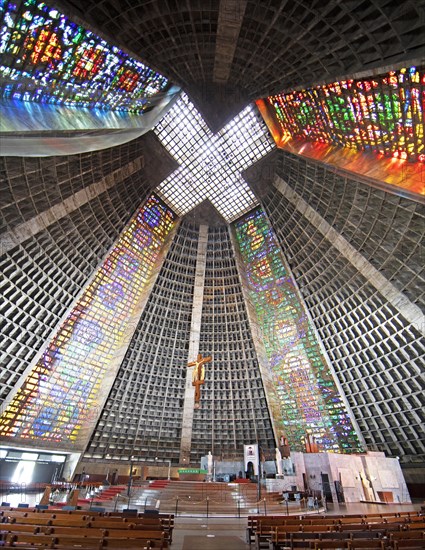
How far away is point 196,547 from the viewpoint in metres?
7.35

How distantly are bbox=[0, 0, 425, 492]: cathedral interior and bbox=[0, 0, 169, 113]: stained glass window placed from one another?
0.13 m

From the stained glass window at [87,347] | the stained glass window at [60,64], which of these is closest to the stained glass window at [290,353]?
the stained glass window at [87,347]

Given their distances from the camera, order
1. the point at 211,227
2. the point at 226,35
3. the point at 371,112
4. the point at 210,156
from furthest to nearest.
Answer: the point at 211,227 < the point at 210,156 < the point at 371,112 < the point at 226,35

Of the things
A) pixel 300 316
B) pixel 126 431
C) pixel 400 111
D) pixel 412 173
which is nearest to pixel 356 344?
pixel 300 316

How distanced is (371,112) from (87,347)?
33.7 m

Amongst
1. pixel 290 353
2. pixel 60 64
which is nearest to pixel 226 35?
pixel 60 64

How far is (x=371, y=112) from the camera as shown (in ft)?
69.5

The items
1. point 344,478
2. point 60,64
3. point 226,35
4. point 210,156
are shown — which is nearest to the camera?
point 60,64

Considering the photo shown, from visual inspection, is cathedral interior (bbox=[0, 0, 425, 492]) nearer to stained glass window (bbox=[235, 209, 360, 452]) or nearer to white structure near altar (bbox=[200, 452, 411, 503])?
stained glass window (bbox=[235, 209, 360, 452])

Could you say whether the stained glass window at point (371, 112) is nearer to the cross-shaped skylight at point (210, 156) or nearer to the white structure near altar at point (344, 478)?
the cross-shaped skylight at point (210, 156)

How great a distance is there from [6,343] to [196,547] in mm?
24876

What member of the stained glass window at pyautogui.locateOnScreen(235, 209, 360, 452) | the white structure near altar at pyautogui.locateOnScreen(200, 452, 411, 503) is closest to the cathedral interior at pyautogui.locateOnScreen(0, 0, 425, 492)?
the stained glass window at pyautogui.locateOnScreen(235, 209, 360, 452)

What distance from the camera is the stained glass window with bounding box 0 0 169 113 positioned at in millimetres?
15672

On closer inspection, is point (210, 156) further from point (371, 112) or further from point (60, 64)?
point (60, 64)
